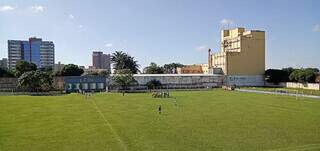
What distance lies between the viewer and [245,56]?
89.6 m

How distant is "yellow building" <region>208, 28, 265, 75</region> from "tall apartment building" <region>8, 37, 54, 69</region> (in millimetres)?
84654

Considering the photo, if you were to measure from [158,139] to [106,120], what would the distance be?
831cm

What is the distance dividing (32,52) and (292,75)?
11219cm

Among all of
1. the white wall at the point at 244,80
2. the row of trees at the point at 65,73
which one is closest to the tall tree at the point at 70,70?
the row of trees at the point at 65,73

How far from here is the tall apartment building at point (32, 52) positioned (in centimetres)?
14875

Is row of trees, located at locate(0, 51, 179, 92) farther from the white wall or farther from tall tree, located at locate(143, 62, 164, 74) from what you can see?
the white wall

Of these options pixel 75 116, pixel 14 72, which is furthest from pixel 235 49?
pixel 75 116

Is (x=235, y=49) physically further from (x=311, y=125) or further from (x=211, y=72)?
(x=311, y=125)

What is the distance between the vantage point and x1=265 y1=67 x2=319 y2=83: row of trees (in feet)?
241

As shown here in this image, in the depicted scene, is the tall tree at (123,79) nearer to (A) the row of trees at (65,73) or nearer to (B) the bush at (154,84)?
(A) the row of trees at (65,73)

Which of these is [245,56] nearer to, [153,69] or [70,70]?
[153,69]

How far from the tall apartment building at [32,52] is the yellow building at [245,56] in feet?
278

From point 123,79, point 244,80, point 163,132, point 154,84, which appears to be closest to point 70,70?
point 154,84

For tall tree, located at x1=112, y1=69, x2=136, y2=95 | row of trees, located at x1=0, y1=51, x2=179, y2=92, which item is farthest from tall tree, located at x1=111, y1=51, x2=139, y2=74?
tall tree, located at x1=112, y1=69, x2=136, y2=95
